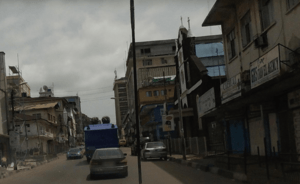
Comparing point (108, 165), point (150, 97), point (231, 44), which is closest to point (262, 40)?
point (231, 44)

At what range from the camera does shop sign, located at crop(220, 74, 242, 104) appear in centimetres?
2014

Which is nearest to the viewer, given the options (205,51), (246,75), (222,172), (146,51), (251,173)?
(251,173)

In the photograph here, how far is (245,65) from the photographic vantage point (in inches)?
893

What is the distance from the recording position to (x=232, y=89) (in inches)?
836

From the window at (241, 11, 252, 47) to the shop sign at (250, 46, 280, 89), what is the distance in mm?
3896

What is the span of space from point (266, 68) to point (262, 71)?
0.51 meters

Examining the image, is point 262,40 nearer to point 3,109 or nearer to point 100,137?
point 100,137

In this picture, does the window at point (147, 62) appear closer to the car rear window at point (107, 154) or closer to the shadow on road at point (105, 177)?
the shadow on road at point (105, 177)

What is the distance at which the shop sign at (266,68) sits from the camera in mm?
15586

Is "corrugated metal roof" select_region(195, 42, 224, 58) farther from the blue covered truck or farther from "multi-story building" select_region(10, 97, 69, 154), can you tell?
"multi-story building" select_region(10, 97, 69, 154)

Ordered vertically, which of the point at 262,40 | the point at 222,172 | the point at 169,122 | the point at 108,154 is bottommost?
the point at 222,172

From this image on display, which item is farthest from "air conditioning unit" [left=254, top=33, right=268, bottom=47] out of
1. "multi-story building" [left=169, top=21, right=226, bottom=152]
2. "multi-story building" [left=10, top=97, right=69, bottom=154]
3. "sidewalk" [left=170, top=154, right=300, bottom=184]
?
"multi-story building" [left=10, top=97, right=69, bottom=154]

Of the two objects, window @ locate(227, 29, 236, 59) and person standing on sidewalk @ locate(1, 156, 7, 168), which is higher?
window @ locate(227, 29, 236, 59)

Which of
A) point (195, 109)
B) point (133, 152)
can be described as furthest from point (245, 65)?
point (133, 152)
